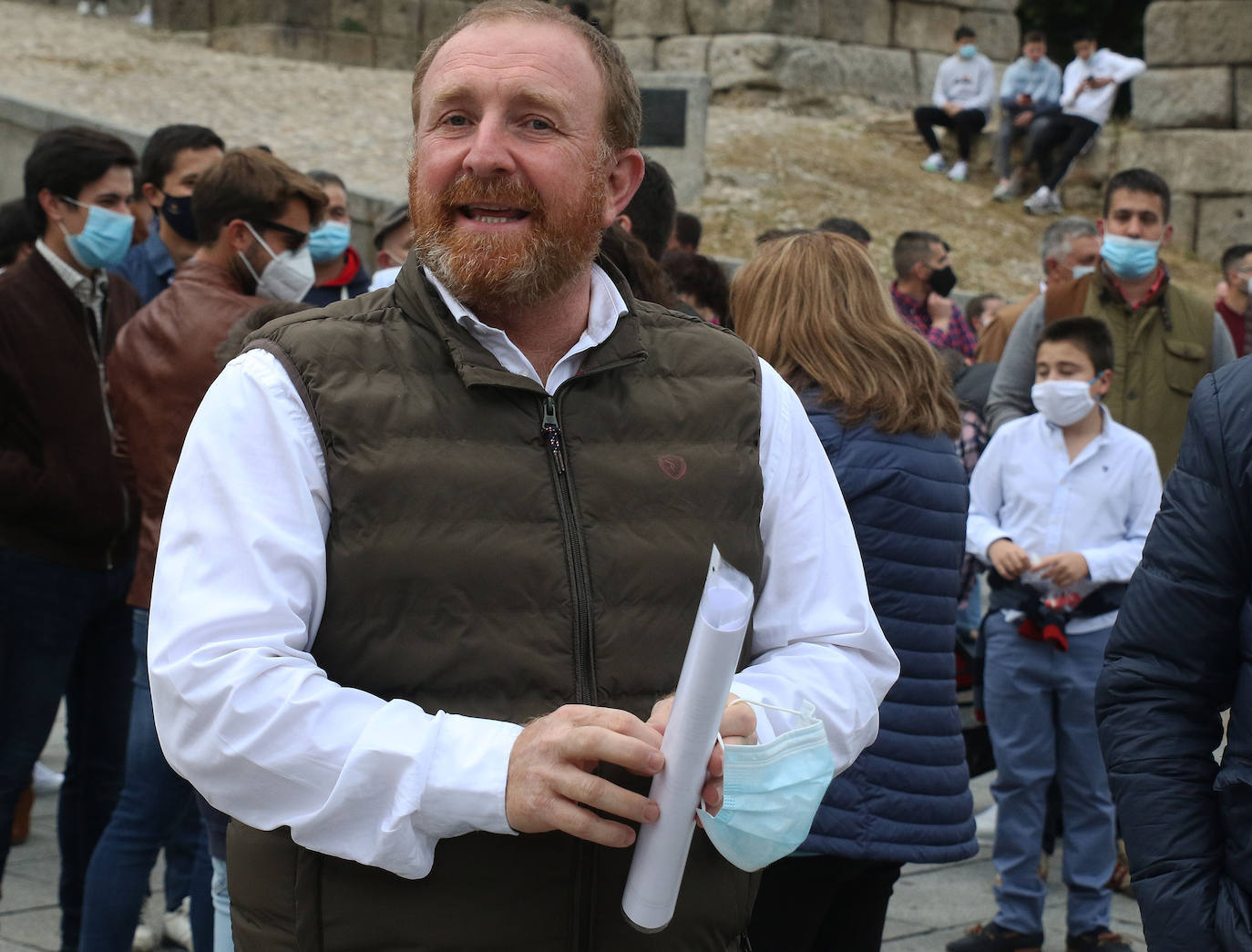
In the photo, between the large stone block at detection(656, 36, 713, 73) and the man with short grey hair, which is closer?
the man with short grey hair

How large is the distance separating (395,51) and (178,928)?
2058 cm

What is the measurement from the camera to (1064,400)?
189 inches

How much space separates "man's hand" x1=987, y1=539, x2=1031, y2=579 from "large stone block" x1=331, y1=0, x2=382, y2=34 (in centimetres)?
1981

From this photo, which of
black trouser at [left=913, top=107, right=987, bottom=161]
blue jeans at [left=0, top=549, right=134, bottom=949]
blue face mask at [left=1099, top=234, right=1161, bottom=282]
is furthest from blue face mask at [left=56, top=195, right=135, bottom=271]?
black trouser at [left=913, top=107, right=987, bottom=161]

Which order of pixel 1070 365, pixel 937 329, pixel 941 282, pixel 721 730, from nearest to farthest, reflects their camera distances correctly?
pixel 721 730 → pixel 1070 365 → pixel 941 282 → pixel 937 329

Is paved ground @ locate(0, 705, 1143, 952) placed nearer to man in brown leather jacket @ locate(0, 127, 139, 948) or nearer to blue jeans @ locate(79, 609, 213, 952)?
man in brown leather jacket @ locate(0, 127, 139, 948)

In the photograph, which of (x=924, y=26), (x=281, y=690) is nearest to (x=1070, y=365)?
(x=281, y=690)

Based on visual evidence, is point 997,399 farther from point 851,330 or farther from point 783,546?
point 783,546

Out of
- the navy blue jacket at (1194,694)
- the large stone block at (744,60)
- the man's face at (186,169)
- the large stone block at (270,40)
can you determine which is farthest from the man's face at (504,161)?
the large stone block at (270,40)

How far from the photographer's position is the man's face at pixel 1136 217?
578 centimetres

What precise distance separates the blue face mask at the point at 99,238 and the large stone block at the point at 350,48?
735 inches

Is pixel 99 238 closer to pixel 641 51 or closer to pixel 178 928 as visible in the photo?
pixel 178 928

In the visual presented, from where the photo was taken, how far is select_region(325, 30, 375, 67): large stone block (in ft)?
73.4

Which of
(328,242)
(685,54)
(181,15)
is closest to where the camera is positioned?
(328,242)
